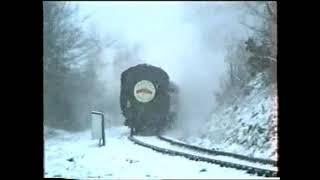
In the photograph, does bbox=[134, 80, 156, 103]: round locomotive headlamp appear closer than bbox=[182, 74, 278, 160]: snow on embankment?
Yes

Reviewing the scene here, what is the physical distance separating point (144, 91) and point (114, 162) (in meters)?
1.85

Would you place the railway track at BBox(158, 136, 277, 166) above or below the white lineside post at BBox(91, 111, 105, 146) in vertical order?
below

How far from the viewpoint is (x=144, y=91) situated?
880 centimetres

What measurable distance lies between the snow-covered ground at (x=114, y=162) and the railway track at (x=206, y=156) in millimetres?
141

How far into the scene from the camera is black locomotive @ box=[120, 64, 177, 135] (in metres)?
8.57

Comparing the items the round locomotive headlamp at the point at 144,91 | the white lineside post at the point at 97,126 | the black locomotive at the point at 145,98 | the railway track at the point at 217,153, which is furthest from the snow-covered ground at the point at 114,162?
the railway track at the point at 217,153

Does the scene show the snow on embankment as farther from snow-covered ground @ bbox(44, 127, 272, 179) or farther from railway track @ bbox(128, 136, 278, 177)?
snow-covered ground @ bbox(44, 127, 272, 179)

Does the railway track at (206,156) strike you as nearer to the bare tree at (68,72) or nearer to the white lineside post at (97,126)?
the white lineside post at (97,126)

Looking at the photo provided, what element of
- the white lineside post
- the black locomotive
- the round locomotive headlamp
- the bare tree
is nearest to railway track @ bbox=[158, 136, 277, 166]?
the black locomotive

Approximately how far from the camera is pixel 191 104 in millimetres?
11141

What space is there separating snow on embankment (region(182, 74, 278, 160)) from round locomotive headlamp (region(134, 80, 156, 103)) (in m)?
2.31
